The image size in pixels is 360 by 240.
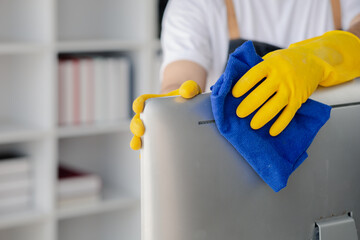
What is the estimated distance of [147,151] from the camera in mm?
669

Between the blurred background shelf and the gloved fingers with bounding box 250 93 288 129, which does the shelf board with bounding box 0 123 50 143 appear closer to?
the blurred background shelf

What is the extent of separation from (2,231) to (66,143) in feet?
1.63

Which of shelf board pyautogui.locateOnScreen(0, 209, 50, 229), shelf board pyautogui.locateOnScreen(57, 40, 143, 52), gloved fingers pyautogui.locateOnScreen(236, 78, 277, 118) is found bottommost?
shelf board pyautogui.locateOnScreen(0, 209, 50, 229)

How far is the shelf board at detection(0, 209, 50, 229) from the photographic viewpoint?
2.32 metres

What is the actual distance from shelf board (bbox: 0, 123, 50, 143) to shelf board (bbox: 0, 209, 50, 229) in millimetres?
304

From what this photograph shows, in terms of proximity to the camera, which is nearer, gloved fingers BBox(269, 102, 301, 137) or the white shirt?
gloved fingers BBox(269, 102, 301, 137)

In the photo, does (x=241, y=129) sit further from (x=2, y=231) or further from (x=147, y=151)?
(x=2, y=231)

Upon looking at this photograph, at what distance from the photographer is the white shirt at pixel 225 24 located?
150 cm

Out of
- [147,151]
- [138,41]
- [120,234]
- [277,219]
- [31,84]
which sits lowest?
[120,234]

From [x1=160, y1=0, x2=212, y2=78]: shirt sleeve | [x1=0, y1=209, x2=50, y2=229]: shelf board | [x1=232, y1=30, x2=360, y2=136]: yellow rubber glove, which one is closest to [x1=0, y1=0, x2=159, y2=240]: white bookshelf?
[x1=0, y1=209, x2=50, y2=229]: shelf board

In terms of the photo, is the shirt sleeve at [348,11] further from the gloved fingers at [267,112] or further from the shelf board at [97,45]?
the shelf board at [97,45]

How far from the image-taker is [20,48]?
2.28 metres

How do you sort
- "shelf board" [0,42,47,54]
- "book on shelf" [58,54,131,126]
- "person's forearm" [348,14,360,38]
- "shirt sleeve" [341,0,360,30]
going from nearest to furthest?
"person's forearm" [348,14,360,38] → "shirt sleeve" [341,0,360,30] → "shelf board" [0,42,47,54] → "book on shelf" [58,54,131,126]

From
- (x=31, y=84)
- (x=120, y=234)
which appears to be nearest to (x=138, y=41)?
(x=31, y=84)
